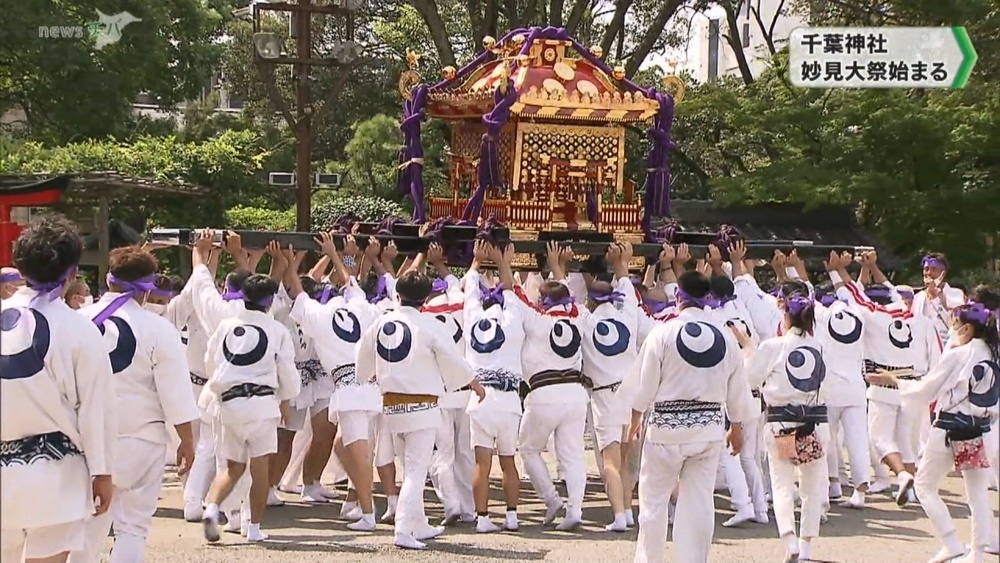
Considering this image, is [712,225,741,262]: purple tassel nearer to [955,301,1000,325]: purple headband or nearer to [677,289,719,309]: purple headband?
[955,301,1000,325]: purple headband

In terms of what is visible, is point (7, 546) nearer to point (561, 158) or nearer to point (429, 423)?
point (429, 423)

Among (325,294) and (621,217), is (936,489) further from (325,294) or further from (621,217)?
(325,294)

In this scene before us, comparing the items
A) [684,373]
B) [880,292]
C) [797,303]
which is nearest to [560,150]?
[880,292]

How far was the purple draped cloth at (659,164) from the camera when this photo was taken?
9.10 meters

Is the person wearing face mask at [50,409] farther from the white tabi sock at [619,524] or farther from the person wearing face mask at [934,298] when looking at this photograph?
the person wearing face mask at [934,298]

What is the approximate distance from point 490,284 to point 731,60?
1533 centimetres

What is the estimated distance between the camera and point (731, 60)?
22.2m

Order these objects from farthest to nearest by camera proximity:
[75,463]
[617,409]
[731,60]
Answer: [731,60], [617,409], [75,463]

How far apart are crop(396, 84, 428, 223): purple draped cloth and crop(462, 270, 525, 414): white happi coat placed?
2.02 metres

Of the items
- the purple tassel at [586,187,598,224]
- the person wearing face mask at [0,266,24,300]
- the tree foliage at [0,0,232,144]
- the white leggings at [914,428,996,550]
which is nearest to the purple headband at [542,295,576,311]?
the purple tassel at [586,187,598,224]

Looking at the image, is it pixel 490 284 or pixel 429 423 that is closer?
pixel 429 423

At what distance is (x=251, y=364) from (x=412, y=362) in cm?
91

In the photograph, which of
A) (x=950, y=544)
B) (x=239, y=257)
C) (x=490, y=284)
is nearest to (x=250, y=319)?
A: (x=239, y=257)

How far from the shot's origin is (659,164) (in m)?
→ 9.12
